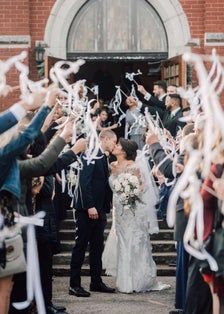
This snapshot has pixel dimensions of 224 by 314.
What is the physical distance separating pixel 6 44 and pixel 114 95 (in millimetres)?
3138

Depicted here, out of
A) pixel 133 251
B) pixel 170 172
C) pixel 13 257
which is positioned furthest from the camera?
pixel 133 251

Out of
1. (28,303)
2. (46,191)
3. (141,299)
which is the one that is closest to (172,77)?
(141,299)

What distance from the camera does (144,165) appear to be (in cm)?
1081

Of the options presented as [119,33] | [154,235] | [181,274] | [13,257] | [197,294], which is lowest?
[154,235]

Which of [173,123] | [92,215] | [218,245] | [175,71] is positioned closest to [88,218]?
[92,215]

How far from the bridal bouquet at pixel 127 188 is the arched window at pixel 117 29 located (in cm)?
478

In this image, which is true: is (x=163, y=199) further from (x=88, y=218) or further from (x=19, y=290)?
(x=19, y=290)

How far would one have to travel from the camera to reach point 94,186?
9.61 m

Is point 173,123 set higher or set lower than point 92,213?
higher

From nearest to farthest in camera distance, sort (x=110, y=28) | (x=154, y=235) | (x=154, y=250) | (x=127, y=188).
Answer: (x=127, y=188), (x=154, y=250), (x=154, y=235), (x=110, y=28)

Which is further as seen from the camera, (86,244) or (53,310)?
(86,244)

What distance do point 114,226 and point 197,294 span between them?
3561 mm

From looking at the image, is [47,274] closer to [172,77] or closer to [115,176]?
[115,176]

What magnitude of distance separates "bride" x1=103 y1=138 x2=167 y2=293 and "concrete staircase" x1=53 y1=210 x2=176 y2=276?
91 cm
